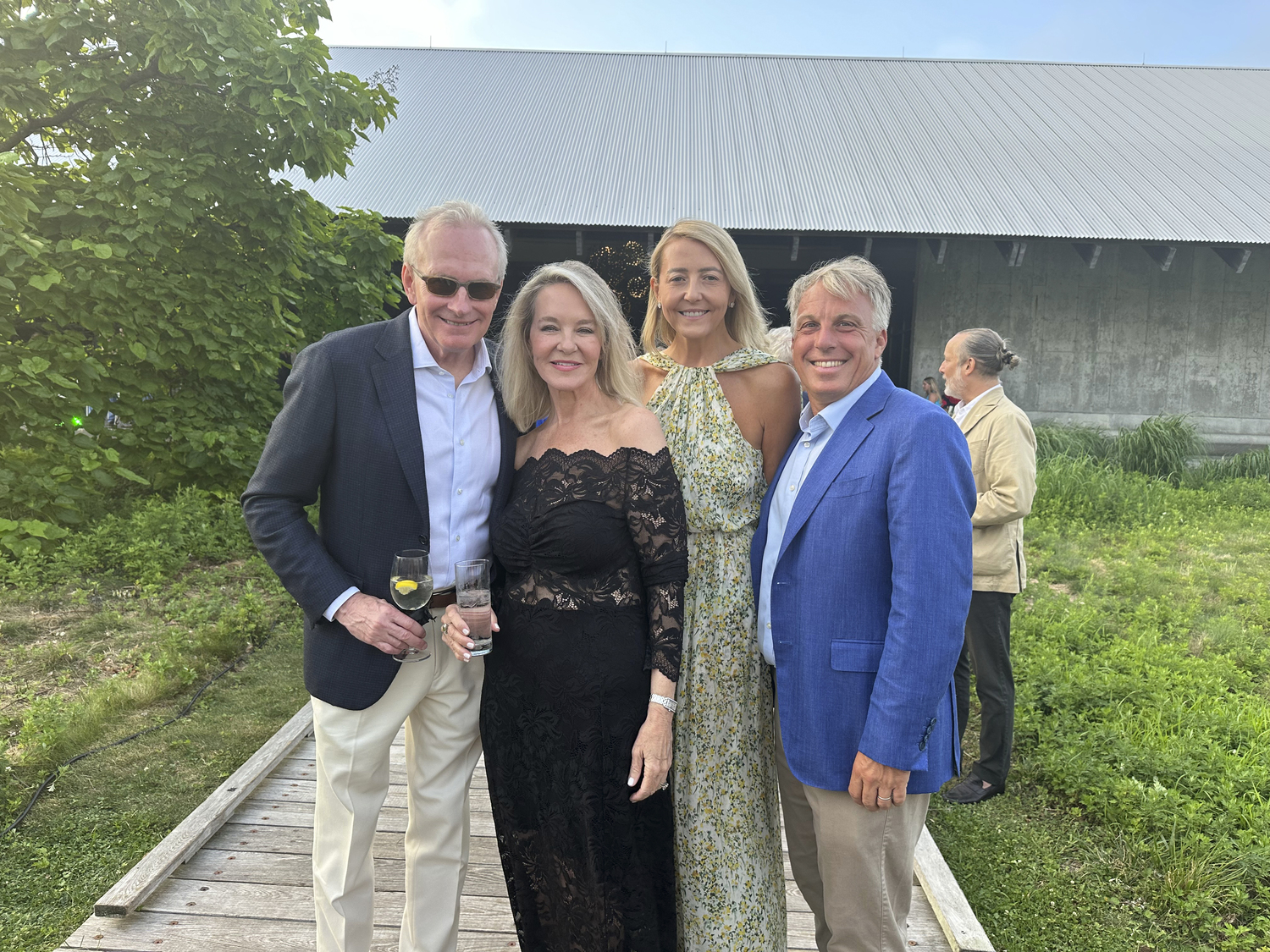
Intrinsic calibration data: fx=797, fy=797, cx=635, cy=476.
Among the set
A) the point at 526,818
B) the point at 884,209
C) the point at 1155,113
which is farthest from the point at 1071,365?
the point at 526,818

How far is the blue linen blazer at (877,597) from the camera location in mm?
1906

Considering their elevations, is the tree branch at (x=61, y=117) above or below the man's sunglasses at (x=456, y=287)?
above

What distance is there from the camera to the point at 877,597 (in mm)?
2020

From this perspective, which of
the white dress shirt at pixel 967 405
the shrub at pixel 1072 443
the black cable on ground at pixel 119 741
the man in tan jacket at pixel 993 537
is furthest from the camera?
the shrub at pixel 1072 443

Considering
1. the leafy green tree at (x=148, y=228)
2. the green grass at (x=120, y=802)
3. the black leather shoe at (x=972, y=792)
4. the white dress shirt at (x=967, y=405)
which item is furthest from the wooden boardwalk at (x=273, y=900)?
the leafy green tree at (x=148, y=228)

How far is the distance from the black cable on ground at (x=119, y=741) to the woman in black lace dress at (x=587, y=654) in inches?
106

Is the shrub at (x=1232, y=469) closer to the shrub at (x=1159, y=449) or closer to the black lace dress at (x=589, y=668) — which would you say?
the shrub at (x=1159, y=449)

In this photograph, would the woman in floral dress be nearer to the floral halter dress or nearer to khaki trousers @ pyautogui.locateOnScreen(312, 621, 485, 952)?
the floral halter dress

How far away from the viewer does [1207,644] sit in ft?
19.3

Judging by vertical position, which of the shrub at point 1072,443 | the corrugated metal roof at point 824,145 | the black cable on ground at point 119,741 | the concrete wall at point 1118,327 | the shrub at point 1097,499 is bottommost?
the black cable on ground at point 119,741

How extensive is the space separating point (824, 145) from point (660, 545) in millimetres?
15340

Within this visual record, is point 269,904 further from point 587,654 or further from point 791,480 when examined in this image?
point 791,480

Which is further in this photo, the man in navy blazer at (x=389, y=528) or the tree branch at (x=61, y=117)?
the tree branch at (x=61, y=117)

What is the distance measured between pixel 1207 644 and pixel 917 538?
5.45 metres
